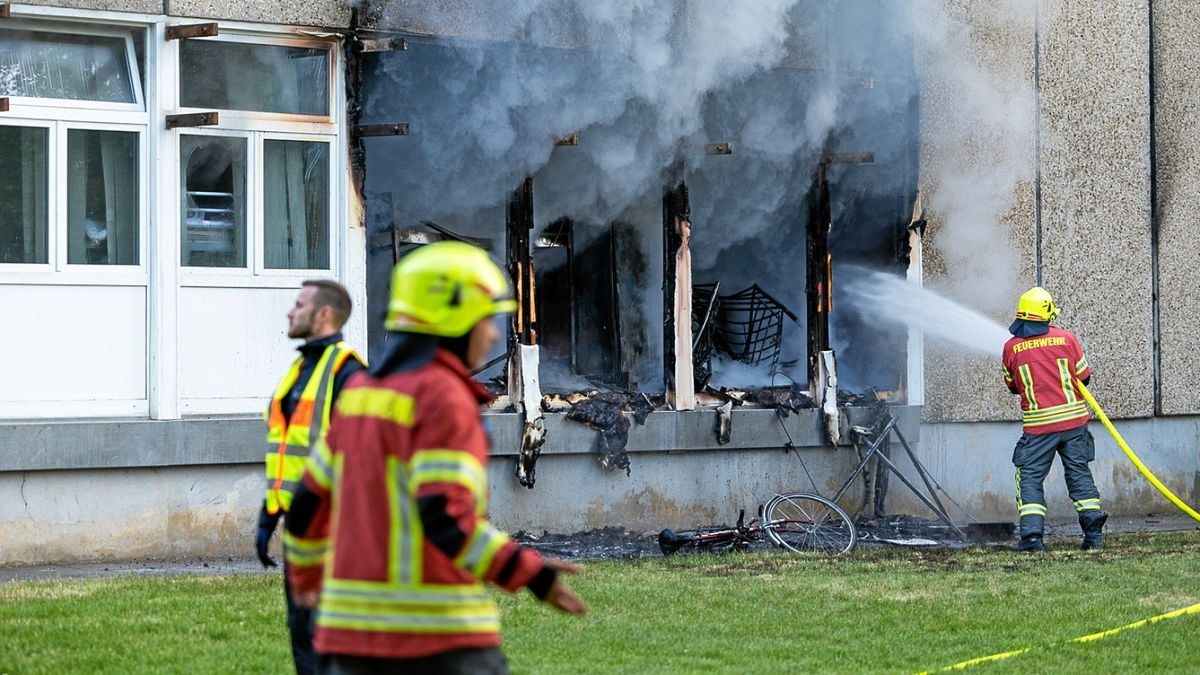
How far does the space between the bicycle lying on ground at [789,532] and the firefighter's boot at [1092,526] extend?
164 cm

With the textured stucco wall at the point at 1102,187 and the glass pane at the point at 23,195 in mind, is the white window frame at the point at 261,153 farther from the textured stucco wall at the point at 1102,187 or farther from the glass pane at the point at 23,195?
the textured stucco wall at the point at 1102,187

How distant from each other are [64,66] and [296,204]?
182 cm

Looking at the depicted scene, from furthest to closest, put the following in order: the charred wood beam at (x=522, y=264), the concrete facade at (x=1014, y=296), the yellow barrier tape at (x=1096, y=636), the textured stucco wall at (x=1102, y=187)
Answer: the textured stucco wall at (x=1102, y=187)
the charred wood beam at (x=522, y=264)
the concrete facade at (x=1014, y=296)
the yellow barrier tape at (x=1096, y=636)

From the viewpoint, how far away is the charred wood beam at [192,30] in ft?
35.3

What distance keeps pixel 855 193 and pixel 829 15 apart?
1.63 metres

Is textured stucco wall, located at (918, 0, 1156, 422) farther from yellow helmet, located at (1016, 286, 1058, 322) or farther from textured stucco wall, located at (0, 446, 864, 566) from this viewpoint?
yellow helmet, located at (1016, 286, 1058, 322)

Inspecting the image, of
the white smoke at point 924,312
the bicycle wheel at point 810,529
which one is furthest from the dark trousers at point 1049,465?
the white smoke at point 924,312

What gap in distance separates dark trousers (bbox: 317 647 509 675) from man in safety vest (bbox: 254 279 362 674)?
1.95 meters

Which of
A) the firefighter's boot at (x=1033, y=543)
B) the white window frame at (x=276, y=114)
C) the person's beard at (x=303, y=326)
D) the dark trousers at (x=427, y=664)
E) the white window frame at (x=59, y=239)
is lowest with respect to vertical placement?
the firefighter's boot at (x=1033, y=543)

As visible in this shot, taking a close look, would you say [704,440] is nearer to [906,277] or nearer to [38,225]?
[906,277]

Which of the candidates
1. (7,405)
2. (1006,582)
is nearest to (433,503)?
(1006,582)

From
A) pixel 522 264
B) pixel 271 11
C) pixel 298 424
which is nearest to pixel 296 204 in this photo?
pixel 271 11

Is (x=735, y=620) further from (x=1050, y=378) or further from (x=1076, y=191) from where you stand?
(x=1076, y=191)

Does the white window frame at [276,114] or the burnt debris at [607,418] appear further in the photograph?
the burnt debris at [607,418]
